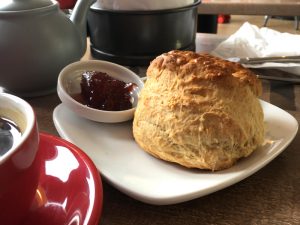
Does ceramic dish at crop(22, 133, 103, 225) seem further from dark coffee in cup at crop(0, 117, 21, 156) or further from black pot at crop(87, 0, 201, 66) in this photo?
black pot at crop(87, 0, 201, 66)

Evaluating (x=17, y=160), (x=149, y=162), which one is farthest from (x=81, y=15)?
(x=17, y=160)

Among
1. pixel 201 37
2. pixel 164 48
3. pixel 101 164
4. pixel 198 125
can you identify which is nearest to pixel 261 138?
pixel 198 125

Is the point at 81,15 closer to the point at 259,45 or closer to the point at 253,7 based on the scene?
the point at 259,45

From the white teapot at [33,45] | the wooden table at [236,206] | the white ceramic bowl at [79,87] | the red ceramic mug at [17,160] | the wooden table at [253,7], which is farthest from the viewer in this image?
the wooden table at [253,7]

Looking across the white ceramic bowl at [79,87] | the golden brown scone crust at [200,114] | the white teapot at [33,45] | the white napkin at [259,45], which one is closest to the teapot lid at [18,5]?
the white teapot at [33,45]

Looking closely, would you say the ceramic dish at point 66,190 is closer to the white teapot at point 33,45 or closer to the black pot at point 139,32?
the white teapot at point 33,45

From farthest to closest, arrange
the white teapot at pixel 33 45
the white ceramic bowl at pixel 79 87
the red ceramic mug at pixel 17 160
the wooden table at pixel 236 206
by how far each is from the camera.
Result: 1. the white teapot at pixel 33 45
2. the white ceramic bowl at pixel 79 87
3. the wooden table at pixel 236 206
4. the red ceramic mug at pixel 17 160
